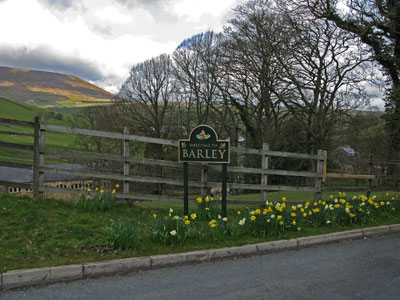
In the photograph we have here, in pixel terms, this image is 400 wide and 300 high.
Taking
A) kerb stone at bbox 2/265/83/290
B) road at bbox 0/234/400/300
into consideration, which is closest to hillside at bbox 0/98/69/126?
kerb stone at bbox 2/265/83/290

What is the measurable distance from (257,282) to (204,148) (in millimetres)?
3153

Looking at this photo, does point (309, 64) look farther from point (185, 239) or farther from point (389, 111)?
point (185, 239)

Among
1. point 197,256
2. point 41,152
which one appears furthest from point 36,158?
point 197,256

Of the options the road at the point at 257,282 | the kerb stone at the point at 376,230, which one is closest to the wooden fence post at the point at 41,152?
the road at the point at 257,282

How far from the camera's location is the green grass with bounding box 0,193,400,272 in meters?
5.16

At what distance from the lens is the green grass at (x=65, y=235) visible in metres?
5.16

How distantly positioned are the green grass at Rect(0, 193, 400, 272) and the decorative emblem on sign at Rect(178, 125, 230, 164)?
1.62m

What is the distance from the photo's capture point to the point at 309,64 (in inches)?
867

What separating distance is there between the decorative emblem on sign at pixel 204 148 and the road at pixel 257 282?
2237 mm

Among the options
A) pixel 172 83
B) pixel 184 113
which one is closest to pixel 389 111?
pixel 184 113

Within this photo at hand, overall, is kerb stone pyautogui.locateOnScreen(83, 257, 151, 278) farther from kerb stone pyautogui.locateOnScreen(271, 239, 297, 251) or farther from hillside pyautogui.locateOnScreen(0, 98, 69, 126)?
hillside pyautogui.locateOnScreen(0, 98, 69, 126)

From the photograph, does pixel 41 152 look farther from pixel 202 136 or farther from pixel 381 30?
pixel 381 30

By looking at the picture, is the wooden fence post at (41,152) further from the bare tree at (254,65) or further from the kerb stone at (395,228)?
the bare tree at (254,65)

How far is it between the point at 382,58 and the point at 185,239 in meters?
19.0
